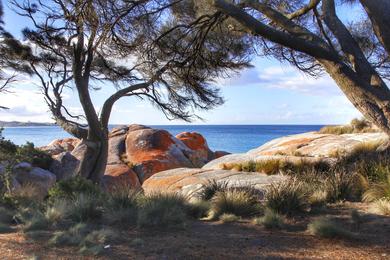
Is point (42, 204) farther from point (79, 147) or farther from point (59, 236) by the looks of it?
point (79, 147)

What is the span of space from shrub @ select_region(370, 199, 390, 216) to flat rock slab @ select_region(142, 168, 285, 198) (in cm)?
278

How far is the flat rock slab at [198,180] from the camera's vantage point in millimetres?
11227

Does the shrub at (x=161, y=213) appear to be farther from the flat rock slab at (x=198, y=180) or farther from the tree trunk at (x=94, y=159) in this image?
the tree trunk at (x=94, y=159)

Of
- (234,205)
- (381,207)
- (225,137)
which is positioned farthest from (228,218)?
(225,137)

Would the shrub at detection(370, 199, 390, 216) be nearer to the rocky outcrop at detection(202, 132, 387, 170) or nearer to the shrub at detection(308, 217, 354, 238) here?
the shrub at detection(308, 217, 354, 238)

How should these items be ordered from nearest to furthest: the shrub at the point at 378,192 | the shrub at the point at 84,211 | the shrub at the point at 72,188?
the shrub at the point at 84,211 < the shrub at the point at 378,192 < the shrub at the point at 72,188

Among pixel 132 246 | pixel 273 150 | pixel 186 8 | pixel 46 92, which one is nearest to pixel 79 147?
pixel 46 92

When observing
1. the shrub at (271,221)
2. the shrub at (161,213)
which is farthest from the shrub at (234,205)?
the shrub at (271,221)

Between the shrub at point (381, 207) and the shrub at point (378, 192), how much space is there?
20.4 inches

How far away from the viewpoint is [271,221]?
23.5 feet

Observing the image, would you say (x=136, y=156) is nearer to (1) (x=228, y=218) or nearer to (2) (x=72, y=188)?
(2) (x=72, y=188)

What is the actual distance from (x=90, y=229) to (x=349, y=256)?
3642mm

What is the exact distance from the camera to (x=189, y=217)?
316 inches

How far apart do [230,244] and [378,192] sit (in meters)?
4.04
